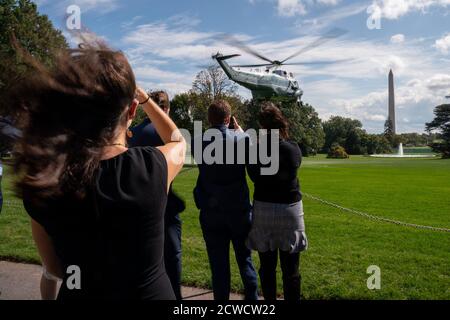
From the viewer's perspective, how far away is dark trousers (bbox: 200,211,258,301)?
4.96 m

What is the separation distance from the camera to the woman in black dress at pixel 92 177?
163cm

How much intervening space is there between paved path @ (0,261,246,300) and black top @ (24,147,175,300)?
3901 millimetres

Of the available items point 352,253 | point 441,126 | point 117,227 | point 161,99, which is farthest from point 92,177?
point 441,126

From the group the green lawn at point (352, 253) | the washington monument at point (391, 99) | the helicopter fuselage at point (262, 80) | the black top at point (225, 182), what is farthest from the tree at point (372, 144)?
the black top at point (225, 182)

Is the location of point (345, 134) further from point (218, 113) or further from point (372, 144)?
point (218, 113)

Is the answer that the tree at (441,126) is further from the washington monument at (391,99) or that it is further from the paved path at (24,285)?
the paved path at (24,285)

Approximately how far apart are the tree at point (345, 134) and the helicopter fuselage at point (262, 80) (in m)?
81.1

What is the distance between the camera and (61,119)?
1.63 m

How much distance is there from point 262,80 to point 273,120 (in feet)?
67.0

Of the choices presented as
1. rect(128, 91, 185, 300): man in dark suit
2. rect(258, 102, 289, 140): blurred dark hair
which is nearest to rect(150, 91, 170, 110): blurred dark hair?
rect(128, 91, 185, 300): man in dark suit

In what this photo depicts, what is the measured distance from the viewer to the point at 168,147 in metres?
2.00
